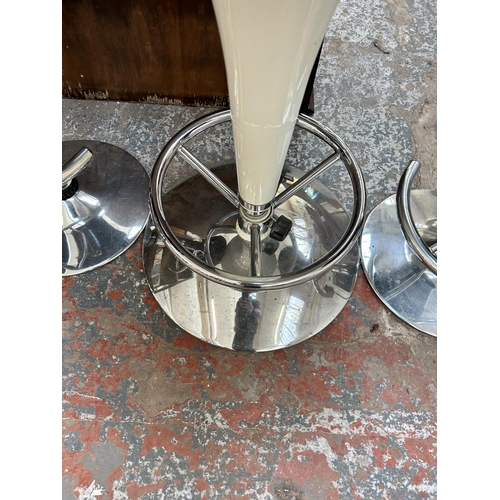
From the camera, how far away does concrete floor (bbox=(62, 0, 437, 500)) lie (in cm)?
95

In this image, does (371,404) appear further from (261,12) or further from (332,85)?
(332,85)

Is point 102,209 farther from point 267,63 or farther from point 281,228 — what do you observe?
point 267,63

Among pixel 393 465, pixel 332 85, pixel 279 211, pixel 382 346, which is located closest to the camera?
pixel 393 465

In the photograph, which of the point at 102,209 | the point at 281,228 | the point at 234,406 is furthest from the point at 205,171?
the point at 234,406

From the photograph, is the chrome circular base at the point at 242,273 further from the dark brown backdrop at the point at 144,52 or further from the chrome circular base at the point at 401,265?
the dark brown backdrop at the point at 144,52

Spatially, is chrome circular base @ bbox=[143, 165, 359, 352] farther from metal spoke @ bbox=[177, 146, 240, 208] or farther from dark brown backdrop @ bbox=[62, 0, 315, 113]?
dark brown backdrop @ bbox=[62, 0, 315, 113]

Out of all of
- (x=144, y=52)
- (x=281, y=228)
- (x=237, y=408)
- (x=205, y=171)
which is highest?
(x=144, y=52)

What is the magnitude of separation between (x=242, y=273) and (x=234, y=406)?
0.33m

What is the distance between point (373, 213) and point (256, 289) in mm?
699

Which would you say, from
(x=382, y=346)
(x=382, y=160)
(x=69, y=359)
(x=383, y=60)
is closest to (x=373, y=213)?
(x=382, y=160)

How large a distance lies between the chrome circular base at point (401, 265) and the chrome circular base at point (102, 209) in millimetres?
695

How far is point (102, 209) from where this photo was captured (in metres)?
1.26

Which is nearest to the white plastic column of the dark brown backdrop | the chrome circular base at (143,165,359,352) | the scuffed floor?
the chrome circular base at (143,165,359,352)

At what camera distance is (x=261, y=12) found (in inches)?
15.2
